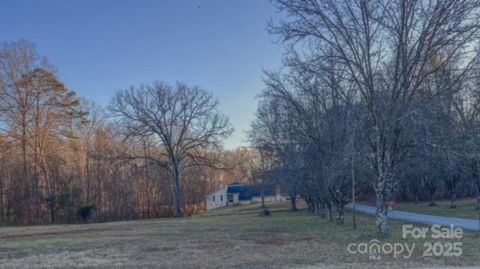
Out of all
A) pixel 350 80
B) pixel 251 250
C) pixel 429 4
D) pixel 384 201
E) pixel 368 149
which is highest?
pixel 429 4

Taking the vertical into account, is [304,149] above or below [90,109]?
below

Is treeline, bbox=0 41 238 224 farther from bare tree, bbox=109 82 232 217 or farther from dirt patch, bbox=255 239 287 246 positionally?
dirt patch, bbox=255 239 287 246

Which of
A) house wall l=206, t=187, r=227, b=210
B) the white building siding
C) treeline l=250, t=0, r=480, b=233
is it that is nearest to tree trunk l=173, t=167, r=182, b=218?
treeline l=250, t=0, r=480, b=233

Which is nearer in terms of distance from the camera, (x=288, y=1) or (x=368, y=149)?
(x=288, y=1)

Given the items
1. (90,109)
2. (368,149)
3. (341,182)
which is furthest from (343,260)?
(90,109)

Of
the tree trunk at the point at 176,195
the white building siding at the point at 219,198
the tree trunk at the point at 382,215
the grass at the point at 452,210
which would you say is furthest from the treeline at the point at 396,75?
the white building siding at the point at 219,198

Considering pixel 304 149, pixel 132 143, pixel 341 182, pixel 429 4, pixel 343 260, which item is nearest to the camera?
pixel 343 260

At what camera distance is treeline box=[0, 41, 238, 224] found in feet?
109

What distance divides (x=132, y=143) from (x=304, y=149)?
2031 cm

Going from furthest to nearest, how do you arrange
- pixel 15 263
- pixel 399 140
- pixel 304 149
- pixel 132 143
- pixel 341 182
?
pixel 132 143, pixel 304 149, pixel 341 182, pixel 399 140, pixel 15 263

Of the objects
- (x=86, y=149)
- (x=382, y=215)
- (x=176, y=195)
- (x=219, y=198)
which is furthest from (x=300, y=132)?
(x=219, y=198)

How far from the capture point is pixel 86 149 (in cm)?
3975

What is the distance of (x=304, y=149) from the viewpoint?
22219 mm

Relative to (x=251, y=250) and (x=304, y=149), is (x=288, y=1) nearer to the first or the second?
(x=251, y=250)
